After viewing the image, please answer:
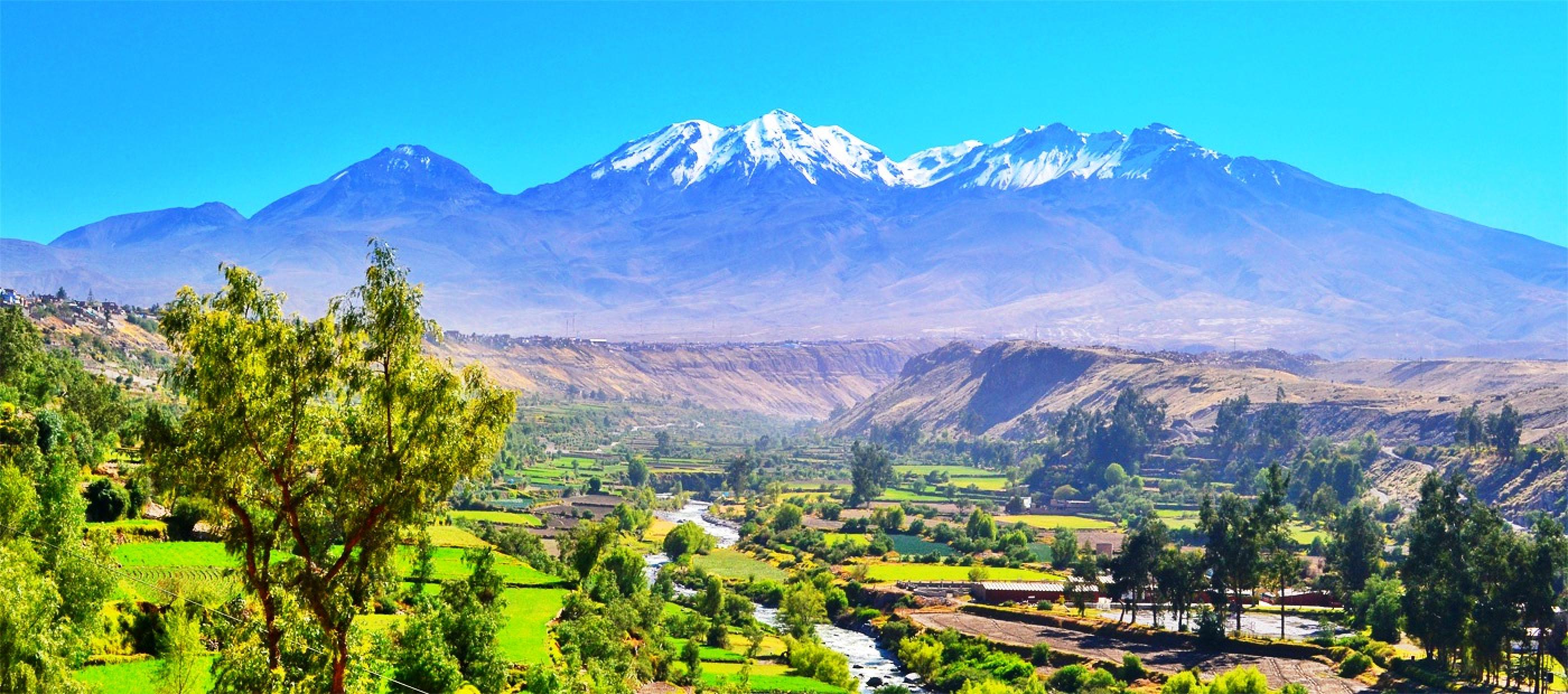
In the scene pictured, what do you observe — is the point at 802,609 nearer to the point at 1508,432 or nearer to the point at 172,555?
the point at 172,555

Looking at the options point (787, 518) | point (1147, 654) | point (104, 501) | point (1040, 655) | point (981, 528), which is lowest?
point (1040, 655)

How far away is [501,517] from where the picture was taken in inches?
4505

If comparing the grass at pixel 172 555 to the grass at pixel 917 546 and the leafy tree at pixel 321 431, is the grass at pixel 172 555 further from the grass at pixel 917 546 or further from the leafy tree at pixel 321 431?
the grass at pixel 917 546

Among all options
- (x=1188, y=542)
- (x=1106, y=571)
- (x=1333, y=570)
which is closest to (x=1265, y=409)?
(x=1188, y=542)

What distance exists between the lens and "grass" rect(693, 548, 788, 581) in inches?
4070

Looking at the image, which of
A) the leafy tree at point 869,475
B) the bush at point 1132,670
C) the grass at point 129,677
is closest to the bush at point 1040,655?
the bush at point 1132,670

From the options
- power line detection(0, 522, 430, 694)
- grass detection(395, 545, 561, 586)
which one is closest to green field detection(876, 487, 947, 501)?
grass detection(395, 545, 561, 586)

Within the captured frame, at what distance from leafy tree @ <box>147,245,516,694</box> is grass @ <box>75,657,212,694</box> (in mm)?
9534

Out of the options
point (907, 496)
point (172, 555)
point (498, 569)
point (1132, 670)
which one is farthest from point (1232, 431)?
point (172, 555)

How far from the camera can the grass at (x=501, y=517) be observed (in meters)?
108

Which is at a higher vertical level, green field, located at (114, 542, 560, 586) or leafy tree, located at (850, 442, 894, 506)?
leafy tree, located at (850, 442, 894, 506)

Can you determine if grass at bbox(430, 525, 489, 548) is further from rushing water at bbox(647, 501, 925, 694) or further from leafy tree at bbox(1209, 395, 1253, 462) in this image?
leafy tree at bbox(1209, 395, 1253, 462)

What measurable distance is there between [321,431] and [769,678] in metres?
41.7

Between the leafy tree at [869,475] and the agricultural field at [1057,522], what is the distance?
16.4 meters
